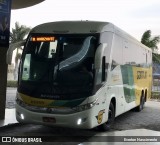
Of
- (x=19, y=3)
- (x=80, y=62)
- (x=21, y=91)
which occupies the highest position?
(x=19, y=3)

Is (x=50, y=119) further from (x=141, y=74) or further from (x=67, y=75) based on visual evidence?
(x=141, y=74)

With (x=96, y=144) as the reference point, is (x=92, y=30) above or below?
above

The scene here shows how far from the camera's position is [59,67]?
8922mm

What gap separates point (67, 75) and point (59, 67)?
0.31 m

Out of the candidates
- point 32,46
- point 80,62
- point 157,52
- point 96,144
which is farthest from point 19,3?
point 157,52

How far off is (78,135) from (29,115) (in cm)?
161

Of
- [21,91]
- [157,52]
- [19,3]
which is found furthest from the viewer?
[157,52]

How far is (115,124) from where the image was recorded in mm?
11938

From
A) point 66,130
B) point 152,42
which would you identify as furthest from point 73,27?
point 152,42

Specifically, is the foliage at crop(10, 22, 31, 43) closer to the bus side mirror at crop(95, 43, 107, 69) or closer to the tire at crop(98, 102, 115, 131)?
the tire at crop(98, 102, 115, 131)

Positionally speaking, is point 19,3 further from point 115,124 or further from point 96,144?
point 96,144

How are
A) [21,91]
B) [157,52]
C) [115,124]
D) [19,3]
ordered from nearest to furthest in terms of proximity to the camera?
[21,91] → [115,124] → [19,3] → [157,52]

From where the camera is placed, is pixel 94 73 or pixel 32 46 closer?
pixel 94 73

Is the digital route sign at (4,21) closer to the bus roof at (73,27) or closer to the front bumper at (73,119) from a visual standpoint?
the bus roof at (73,27)
